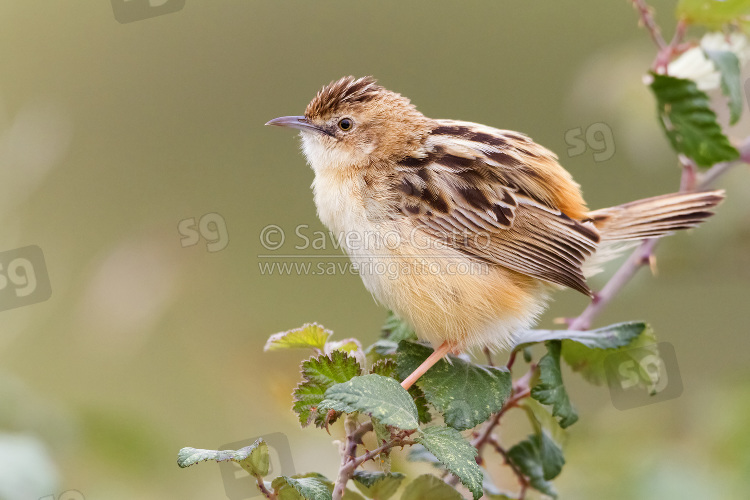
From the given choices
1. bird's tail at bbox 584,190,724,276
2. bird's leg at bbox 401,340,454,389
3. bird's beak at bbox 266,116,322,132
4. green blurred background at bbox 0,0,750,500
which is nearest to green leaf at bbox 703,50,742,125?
bird's tail at bbox 584,190,724,276

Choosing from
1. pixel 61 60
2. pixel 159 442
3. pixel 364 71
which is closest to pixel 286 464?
pixel 159 442

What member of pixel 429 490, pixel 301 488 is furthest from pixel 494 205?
pixel 301 488

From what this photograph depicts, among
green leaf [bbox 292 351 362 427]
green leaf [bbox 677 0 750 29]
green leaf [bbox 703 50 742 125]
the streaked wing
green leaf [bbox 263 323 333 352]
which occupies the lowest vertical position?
green leaf [bbox 292 351 362 427]

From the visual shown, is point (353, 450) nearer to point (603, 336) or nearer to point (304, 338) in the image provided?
point (304, 338)

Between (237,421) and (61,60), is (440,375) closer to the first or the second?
(237,421)

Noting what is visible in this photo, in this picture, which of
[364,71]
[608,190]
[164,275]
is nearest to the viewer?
[164,275]

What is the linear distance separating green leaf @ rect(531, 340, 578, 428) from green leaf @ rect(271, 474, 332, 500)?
782 mm

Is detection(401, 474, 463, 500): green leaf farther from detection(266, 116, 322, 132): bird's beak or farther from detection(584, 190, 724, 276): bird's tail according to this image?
detection(266, 116, 322, 132): bird's beak

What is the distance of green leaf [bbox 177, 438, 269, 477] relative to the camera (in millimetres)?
1887

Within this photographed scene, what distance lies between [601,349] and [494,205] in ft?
3.00

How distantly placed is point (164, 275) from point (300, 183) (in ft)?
11.5

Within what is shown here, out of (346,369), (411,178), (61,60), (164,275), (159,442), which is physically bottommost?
(159,442)

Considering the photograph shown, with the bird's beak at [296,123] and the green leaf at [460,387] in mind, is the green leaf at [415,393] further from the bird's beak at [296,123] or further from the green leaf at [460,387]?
the bird's beak at [296,123]

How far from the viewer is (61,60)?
7035 mm
